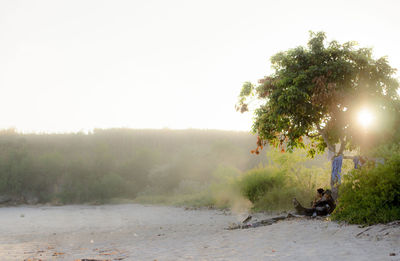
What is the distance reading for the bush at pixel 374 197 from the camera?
8.51m

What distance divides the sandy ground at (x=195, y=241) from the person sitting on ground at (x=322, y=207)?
107 centimetres

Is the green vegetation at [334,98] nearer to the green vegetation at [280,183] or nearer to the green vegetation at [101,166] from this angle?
the green vegetation at [280,183]

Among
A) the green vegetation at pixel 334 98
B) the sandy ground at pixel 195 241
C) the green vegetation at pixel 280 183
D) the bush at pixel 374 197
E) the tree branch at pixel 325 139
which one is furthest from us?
the green vegetation at pixel 280 183

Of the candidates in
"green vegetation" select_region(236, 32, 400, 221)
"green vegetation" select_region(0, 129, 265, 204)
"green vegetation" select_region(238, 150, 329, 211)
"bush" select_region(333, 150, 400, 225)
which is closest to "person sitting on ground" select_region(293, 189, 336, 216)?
"green vegetation" select_region(236, 32, 400, 221)

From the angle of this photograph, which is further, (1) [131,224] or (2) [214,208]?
(2) [214,208]

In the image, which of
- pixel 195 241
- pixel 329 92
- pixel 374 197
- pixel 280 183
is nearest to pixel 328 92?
pixel 329 92

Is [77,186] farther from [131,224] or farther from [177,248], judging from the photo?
[177,248]

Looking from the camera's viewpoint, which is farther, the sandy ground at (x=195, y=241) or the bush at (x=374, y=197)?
the bush at (x=374, y=197)

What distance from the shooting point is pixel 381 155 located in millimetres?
9977

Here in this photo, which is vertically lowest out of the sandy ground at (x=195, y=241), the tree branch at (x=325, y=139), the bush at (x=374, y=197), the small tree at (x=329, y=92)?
the sandy ground at (x=195, y=241)

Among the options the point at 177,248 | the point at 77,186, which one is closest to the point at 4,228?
the point at 177,248

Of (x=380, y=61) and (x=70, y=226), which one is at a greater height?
(x=380, y=61)

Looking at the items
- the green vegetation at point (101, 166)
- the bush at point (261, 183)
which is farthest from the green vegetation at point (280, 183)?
the green vegetation at point (101, 166)

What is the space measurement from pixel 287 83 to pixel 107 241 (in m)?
7.28
